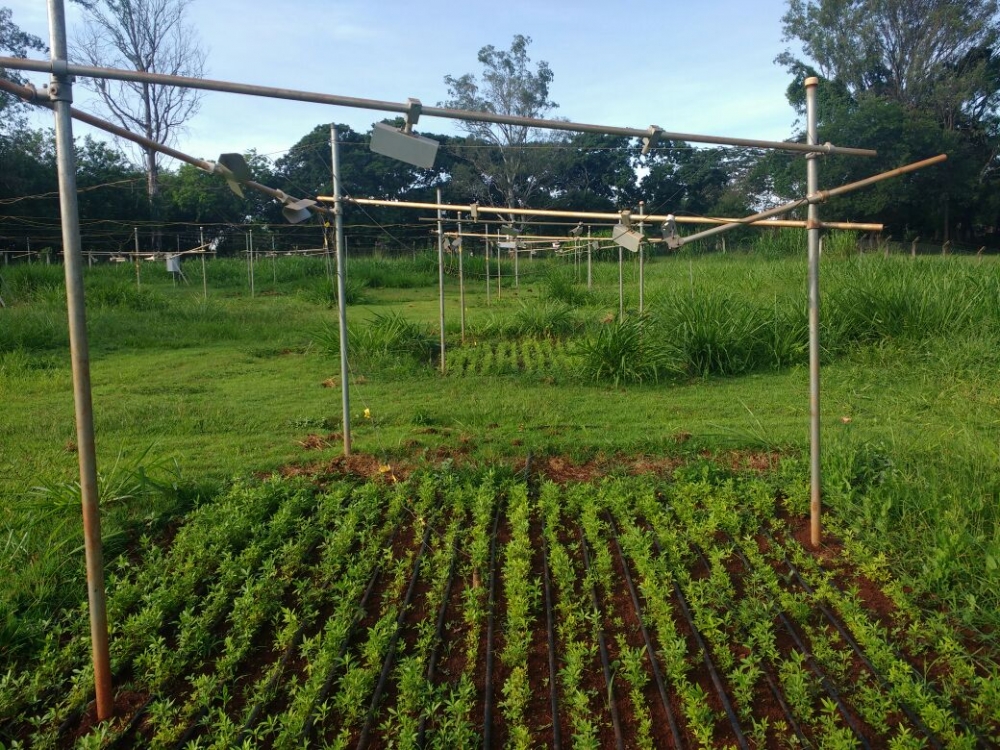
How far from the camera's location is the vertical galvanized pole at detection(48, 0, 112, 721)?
245 cm

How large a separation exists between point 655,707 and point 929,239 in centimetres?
3291

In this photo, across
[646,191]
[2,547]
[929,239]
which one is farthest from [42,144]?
[929,239]

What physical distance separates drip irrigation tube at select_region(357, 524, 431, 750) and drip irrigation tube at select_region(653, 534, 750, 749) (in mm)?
1132

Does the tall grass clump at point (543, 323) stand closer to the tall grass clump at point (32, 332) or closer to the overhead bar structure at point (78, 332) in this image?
the tall grass clump at point (32, 332)

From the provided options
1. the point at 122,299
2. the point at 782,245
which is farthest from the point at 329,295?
the point at 782,245

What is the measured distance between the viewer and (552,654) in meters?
2.98

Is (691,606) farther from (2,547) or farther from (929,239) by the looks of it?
(929,239)

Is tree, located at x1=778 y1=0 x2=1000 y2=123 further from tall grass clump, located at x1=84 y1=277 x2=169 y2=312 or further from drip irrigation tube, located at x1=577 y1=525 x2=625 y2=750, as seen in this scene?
drip irrigation tube, located at x1=577 y1=525 x2=625 y2=750

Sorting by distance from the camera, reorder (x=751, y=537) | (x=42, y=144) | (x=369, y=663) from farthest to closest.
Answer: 1. (x=42, y=144)
2. (x=751, y=537)
3. (x=369, y=663)

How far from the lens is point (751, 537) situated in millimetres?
3977

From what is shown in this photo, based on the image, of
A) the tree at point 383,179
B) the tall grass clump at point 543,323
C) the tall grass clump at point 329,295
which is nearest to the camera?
the tall grass clump at point 543,323

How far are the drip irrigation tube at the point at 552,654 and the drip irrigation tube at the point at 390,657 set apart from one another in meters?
0.57

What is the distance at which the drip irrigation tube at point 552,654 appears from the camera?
2.57 m

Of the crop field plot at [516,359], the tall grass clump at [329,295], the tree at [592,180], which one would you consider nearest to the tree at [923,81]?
the tree at [592,180]
